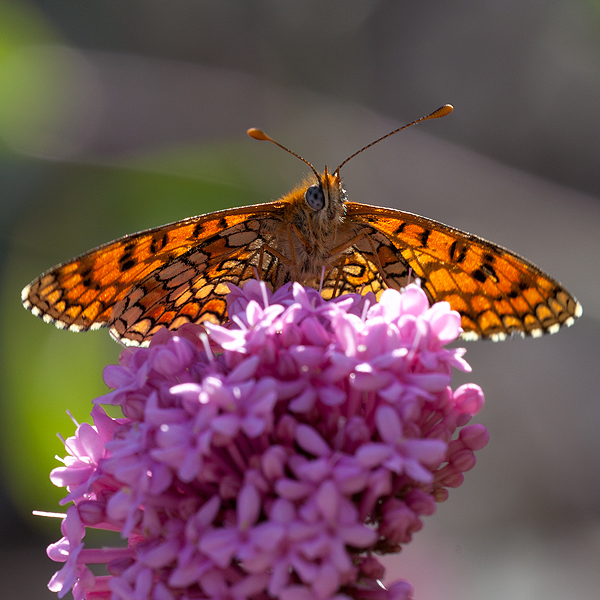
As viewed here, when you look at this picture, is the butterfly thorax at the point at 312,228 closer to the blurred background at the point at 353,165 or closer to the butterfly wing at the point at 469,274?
the butterfly wing at the point at 469,274

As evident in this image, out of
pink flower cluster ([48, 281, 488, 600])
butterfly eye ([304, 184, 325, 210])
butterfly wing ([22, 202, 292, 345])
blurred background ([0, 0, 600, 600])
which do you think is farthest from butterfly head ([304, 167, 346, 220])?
blurred background ([0, 0, 600, 600])

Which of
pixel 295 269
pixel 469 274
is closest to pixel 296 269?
pixel 295 269

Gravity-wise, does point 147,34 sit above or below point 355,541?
above

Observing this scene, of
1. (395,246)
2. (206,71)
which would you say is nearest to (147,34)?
(206,71)

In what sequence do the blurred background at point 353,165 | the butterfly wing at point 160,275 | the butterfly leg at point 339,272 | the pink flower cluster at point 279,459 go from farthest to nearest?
the blurred background at point 353,165 → the butterfly leg at point 339,272 → the butterfly wing at point 160,275 → the pink flower cluster at point 279,459

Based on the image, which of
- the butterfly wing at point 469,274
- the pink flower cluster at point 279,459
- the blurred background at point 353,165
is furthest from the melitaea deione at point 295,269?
the blurred background at point 353,165

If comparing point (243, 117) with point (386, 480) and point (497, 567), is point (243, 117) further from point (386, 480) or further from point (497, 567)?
point (386, 480)
